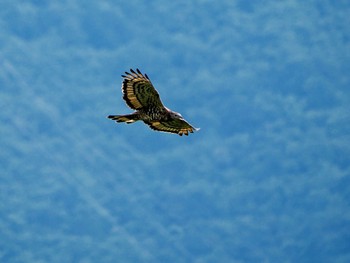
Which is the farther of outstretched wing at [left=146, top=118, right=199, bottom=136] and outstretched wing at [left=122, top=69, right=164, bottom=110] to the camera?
outstretched wing at [left=146, top=118, right=199, bottom=136]

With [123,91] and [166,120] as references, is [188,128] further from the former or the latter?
[123,91]

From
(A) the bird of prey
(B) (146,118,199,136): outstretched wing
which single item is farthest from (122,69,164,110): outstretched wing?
(B) (146,118,199,136): outstretched wing

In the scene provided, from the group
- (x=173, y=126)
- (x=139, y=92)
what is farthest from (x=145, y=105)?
(x=173, y=126)

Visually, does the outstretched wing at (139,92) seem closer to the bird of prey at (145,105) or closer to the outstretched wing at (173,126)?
the bird of prey at (145,105)

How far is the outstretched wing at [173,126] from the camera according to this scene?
1078 inches

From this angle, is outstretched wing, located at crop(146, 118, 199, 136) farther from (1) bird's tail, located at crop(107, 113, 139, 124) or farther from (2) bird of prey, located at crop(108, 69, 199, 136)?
(1) bird's tail, located at crop(107, 113, 139, 124)

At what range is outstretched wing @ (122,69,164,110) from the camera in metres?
25.7

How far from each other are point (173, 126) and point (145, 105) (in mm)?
1721

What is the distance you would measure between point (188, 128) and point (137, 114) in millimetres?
2159

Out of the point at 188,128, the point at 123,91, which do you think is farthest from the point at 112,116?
the point at 188,128

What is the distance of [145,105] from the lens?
26500 mm

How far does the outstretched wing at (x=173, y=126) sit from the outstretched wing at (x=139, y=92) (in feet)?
3.45

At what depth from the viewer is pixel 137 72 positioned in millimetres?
25406

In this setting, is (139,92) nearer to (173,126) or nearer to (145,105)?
(145,105)
